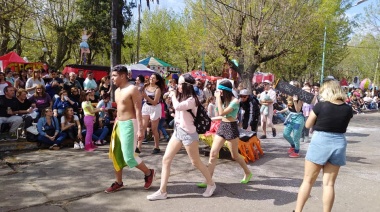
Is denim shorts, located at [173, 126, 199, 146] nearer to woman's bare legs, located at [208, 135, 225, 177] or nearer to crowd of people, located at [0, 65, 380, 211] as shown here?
crowd of people, located at [0, 65, 380, 211]

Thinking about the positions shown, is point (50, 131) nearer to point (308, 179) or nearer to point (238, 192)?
point (238, 192)

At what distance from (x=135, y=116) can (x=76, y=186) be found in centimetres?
143

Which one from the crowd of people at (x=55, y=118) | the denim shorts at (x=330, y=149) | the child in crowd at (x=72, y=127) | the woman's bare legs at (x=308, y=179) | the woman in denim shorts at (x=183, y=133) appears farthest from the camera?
the child in crowd at (x=72, y=127)

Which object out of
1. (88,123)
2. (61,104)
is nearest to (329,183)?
(88,123)

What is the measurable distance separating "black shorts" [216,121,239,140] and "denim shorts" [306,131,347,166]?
1.33m

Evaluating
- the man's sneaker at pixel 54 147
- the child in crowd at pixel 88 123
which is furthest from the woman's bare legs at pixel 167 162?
the man's sneaker at pixel 54 147

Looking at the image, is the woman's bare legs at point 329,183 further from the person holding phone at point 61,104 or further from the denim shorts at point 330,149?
the person holding phone at point 61,104

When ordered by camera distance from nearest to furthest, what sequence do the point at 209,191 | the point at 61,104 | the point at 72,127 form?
the point at 209,191
the point at 72,127
the point at 61,104

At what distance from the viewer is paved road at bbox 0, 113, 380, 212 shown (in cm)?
399

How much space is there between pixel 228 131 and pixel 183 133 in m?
0.76

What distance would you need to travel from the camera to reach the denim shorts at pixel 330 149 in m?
3.35

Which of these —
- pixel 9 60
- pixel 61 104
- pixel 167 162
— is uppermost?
pixel 9 60

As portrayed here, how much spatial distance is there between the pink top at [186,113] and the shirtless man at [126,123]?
52 centimetres

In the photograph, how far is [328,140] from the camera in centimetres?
338
